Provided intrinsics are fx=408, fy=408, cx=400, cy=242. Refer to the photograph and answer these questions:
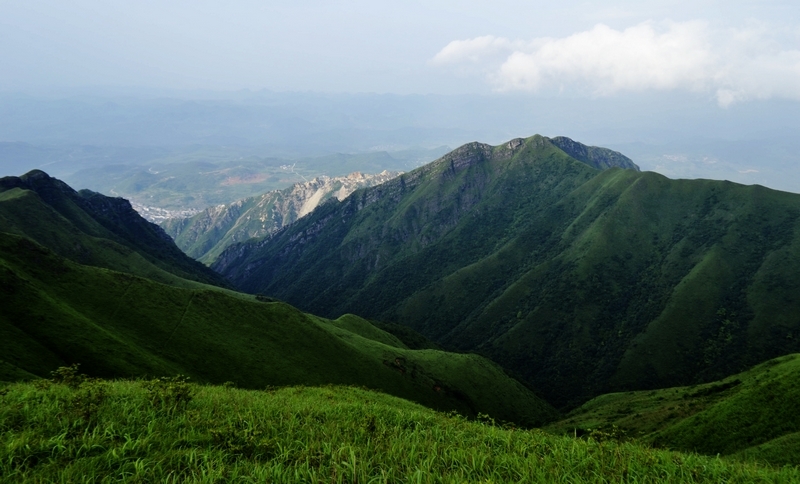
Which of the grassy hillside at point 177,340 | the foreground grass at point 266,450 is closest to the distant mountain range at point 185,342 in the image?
the grassy hillside at point 177,340

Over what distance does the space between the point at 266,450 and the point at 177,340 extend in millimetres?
87883

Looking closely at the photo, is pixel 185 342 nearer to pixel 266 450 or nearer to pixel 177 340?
pixel 177 340

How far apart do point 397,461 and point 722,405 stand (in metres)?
73.7

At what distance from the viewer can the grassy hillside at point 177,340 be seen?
66812 millimetres

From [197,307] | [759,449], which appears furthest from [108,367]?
[759,449]

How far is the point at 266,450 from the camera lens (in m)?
13.1

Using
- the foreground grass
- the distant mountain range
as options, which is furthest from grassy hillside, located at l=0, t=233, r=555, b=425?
the foreground grass

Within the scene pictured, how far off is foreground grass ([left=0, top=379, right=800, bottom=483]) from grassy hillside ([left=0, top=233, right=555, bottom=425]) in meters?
44.6

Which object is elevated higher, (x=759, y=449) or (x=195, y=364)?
(x=759, y=449)

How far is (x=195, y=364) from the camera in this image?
83000 mm

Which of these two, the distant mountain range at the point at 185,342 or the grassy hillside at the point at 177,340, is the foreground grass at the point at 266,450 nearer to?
the distant mountain range at the point at 185,342

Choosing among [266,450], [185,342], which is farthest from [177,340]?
[266,450]

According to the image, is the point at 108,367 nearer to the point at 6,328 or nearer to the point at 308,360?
the point at 6,328

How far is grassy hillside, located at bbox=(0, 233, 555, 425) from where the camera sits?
6681cm
